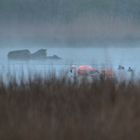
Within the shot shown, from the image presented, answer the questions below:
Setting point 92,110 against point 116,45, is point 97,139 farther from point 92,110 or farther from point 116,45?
point 116,45

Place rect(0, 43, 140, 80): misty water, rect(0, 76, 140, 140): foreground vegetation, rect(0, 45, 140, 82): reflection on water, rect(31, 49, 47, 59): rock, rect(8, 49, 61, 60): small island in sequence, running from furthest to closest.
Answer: rect(31, 49, 47, 59): rock → rect(8, 49, 61, 60): small island → rect(0, 45, 140, 82): reflection on water → rect(0, 43, 140, 80): misty water → rect(0, 76, 140, 140): foreground vegetation

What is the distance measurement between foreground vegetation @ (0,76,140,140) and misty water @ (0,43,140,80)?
1192mm

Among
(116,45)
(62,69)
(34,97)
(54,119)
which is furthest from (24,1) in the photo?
(54,119)

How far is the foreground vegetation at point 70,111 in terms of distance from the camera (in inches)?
265

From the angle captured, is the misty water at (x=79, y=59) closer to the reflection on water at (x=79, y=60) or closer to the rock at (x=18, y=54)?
the reflection on water at (x=79, y=60)

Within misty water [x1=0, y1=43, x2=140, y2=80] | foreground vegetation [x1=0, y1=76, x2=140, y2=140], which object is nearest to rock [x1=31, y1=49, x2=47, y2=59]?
misty water [x1=0, y1=43, x2=140, y2=80]

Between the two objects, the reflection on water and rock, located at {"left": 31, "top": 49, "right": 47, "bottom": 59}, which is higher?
the reflection on water

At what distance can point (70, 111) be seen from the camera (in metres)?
7.61

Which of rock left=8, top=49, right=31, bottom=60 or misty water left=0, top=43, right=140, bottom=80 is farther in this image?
rock left=8, top=49, right=31, bottom=60

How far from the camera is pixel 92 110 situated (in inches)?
294

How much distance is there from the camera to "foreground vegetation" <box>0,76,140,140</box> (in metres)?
6.73

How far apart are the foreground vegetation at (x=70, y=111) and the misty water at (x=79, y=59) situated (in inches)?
46.9

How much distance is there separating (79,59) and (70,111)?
9033 mm

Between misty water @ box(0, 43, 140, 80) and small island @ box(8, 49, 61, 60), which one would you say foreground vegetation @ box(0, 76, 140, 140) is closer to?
misty water @ box(0, 43, 140, 80)
